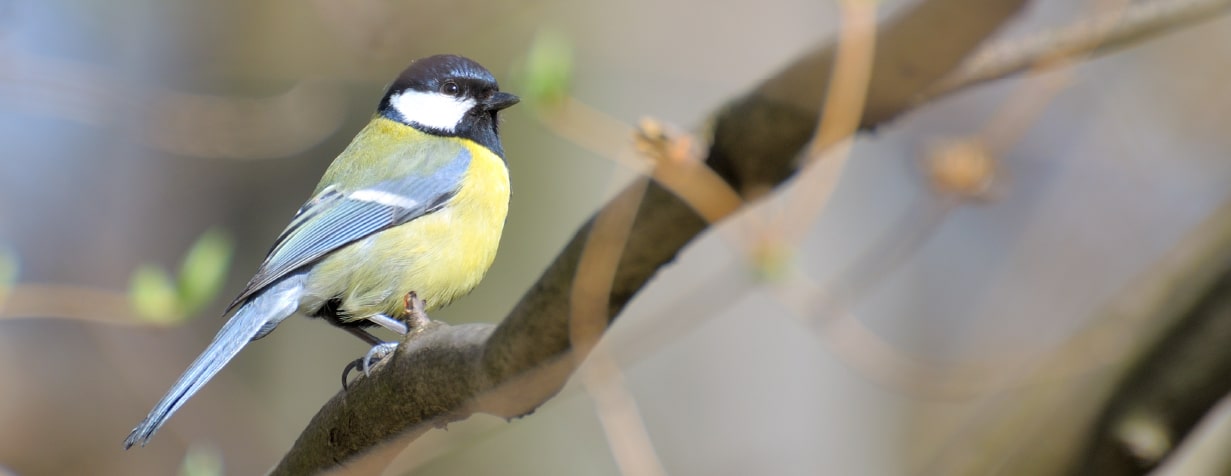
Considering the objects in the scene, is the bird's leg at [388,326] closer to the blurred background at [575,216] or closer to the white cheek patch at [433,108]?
the white cheek patch at [433,108]

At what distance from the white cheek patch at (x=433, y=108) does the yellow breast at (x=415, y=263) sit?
1.14ft

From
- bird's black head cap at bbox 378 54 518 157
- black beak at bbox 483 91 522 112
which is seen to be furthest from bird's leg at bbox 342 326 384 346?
black beak at bbox 483 91 522 112

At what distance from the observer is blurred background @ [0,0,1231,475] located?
417 cm

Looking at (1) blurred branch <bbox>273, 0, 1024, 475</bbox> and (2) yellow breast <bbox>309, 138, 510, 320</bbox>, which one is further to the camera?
(2) yellow breast <bbox>309, 138, 510, 320</bbox>

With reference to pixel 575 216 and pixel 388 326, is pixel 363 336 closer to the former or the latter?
pixel 388 326

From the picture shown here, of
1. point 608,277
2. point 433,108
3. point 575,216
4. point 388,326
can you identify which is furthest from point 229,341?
point 575,216

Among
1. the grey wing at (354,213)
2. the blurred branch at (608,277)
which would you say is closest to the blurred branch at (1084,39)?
the blurred branch at (608,277)

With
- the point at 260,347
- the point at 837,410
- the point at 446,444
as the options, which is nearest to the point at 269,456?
the point at 260,347

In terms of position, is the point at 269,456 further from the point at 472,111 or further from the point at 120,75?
the point at 472,111

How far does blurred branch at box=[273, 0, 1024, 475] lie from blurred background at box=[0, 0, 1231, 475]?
4.40 ft

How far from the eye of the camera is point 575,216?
4.52 metres

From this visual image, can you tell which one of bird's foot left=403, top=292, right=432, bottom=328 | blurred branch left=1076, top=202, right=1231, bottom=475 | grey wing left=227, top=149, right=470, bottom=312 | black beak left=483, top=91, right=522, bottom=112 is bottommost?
blurred branch left=1076, top=202, right=1231, bottom=475

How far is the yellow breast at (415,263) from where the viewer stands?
2816 millimetres

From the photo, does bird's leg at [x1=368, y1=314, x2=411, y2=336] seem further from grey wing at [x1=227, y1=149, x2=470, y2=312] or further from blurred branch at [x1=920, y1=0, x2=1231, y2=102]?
blurred branch at [x1=920, y1=0, x2=1231, y2=102]
